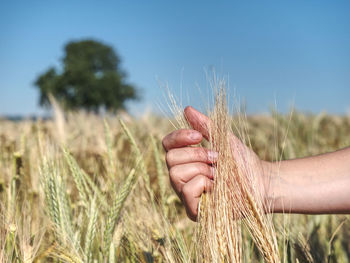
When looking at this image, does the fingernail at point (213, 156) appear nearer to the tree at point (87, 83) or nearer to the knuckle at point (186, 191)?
the knuckle at point (186, 191)

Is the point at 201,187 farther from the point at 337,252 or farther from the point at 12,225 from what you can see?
the point at 337,252

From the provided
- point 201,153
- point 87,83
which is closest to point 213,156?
point 201,153

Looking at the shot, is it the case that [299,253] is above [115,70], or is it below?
below

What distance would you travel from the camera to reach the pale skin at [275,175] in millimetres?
Result: 745

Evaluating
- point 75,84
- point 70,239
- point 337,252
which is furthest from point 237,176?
point 75,84

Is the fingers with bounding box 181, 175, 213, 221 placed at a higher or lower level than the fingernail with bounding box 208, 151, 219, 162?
lower

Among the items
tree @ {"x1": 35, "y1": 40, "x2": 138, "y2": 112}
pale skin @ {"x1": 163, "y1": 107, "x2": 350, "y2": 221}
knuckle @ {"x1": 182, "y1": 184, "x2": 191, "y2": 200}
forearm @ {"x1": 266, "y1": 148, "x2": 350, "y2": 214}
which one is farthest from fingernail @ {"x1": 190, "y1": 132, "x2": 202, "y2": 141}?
tree @ {"x1": 35, "y1": 40, "x2": 138, "y2": 112}

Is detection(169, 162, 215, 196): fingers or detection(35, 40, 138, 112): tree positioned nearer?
detection(169, 162, 215, 196): fingers

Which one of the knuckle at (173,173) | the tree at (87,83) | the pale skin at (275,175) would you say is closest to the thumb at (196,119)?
the pale skin at (275,175)

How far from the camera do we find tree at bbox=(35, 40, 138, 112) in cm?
2584

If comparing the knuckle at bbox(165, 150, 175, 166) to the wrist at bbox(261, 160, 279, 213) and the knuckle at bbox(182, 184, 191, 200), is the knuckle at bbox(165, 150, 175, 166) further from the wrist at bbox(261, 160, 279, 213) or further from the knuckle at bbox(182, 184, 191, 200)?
the wrist at bbox(261, 160, 279, 213)

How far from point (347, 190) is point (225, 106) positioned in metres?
0.38

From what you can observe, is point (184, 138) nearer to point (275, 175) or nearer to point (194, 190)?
point (194, 190)

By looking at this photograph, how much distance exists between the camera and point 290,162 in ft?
2.93
